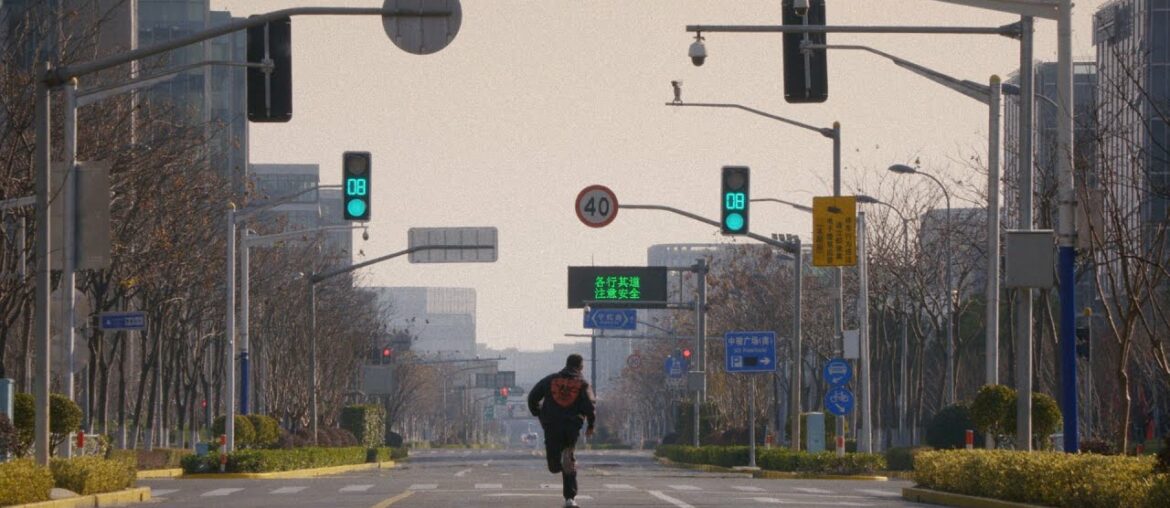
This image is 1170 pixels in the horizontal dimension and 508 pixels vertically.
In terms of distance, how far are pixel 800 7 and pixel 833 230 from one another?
21.8 meters

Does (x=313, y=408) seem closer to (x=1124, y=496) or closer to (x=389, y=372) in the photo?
(x=389, y=372)

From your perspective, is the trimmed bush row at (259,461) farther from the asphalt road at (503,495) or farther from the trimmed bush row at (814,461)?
the trimmed bush row at (814,461)

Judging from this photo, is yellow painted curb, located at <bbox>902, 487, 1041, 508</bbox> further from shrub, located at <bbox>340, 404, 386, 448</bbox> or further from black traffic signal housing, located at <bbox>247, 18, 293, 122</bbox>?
shrub, located at <bbox>340, 404, 386, 448</bbox>

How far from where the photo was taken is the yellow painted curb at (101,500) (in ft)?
85.4

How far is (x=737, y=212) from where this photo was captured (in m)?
35.1

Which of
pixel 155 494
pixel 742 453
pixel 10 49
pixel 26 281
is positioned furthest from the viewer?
pixel 742 453

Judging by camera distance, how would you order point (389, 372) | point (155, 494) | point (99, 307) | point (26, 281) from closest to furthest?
point (155, 494)
point (26, 281)
point (99, 307)
point (389, 372)

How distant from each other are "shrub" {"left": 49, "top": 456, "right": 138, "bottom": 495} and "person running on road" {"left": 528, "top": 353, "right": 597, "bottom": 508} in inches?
331

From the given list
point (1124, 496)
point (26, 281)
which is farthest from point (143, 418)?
point (1124, 496)

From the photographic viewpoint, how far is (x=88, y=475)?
95.3 ft

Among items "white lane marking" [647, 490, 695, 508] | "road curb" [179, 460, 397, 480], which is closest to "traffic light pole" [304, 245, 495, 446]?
"road curb" [179, 460, 397, 480]

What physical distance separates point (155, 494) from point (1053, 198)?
71.1 feet

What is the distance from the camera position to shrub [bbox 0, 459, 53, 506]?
956 inches

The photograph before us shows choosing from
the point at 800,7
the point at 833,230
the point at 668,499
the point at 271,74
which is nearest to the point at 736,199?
the point at 668,499
